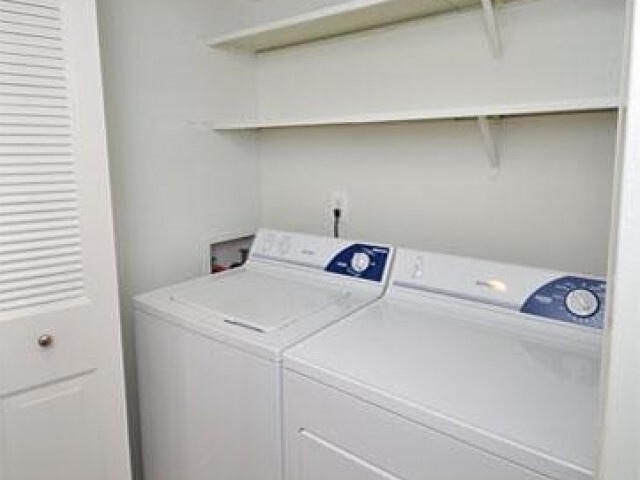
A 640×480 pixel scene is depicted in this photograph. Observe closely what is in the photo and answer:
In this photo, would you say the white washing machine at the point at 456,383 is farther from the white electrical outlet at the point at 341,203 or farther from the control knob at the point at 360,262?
the white electrical outlet at the point at 341,203

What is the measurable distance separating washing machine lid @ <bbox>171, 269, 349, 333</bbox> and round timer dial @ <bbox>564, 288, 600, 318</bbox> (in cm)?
73

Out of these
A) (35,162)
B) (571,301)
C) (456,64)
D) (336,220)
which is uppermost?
(456,64)

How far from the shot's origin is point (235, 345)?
4.53 ft

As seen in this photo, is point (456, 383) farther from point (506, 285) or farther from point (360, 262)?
A: point (360, 262)

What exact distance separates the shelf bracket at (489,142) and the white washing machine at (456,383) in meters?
0.39

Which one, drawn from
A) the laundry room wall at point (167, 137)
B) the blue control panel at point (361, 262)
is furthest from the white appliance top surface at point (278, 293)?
the laundry room wall at point (167, 137)

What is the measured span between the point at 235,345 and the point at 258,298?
345mm

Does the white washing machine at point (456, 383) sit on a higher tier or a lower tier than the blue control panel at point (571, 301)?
lower

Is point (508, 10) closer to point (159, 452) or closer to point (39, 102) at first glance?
point (39, 102)

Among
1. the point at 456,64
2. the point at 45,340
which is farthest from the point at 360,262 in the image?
the point at 45,340

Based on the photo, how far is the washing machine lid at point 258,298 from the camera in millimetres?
1503

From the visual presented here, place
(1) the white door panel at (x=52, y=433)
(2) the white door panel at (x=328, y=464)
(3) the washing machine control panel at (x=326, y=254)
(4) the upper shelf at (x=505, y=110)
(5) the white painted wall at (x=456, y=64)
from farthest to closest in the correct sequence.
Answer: (3) the washing machine control panel at (x=326, y=254) → (5) the white painted wall at (x=456, y=64) → (1) the white door panel at (x=52, y=433) → (4) the upper shelf at (x=505, y=110) → (2) the white door panel at (x=328, y=464)

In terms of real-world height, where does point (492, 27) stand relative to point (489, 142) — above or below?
above

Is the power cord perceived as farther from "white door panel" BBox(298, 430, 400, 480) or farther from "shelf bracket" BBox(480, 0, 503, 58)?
"white door panel" BBox(298, 430, 400, 480)
